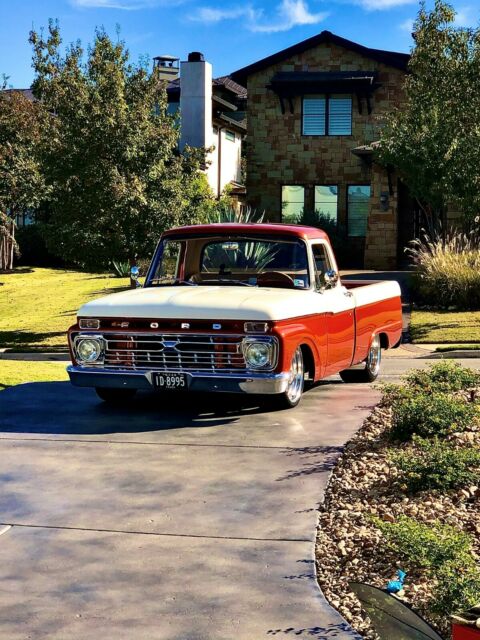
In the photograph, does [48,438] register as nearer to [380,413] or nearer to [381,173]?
[380,413]

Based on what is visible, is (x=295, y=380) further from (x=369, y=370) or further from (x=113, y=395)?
(x=369, y=370)

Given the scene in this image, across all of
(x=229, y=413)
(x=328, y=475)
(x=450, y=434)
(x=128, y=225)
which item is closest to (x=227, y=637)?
(x=328, y=475)

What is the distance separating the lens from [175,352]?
8.86m

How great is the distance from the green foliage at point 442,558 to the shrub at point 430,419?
2212 mm

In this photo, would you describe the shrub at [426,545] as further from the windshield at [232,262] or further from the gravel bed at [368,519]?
the windshield at [232,262]

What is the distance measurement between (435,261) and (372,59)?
16.5 m

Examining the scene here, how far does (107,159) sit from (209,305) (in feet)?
39.2

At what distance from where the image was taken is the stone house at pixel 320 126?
123ft

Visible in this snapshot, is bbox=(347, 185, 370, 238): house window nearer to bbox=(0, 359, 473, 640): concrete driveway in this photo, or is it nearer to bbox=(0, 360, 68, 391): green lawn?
bbox=(0, 360, 68, 391): green lawn

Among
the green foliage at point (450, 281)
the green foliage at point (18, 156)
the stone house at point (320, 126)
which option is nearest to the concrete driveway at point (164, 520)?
the green foliage at point (450, 281)

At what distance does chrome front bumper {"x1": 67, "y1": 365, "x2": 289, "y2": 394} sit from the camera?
28.2 feet

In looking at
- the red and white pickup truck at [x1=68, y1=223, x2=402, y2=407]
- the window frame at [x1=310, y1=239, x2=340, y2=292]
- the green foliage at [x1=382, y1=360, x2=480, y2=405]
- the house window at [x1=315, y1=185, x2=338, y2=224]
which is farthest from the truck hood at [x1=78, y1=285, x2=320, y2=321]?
the house window at [x1=315, y1=185, x2=338, y2=224]

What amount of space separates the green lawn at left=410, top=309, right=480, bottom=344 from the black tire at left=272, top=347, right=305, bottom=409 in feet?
31.5

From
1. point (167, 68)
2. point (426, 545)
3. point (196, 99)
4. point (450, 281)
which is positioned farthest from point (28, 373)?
point (167, 68)
